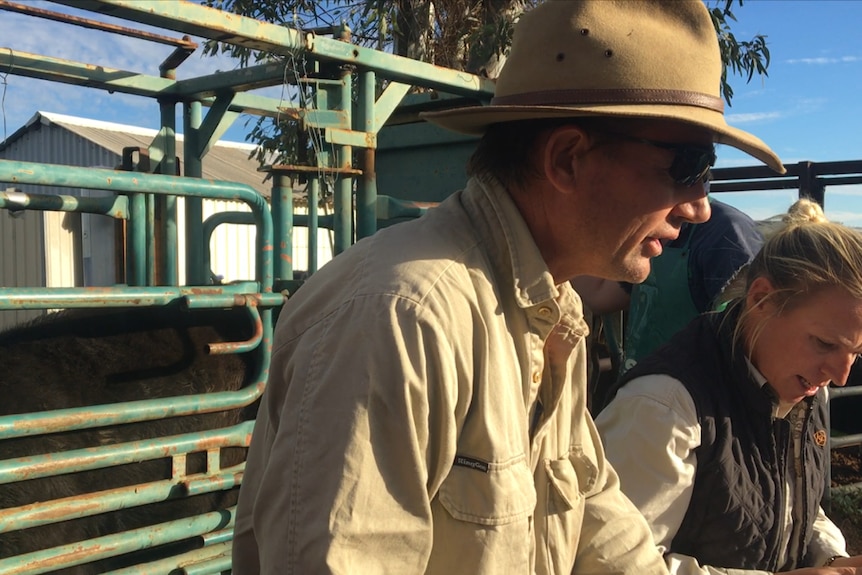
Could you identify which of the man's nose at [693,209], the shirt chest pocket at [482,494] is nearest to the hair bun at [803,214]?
the man's nose at [693,209]

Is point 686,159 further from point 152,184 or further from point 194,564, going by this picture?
point 194,564

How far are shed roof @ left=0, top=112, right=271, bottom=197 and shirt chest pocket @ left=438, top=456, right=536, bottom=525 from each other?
12.2m

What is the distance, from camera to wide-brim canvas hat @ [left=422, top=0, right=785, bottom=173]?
1.23 metres

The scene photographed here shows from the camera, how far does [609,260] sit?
136cm

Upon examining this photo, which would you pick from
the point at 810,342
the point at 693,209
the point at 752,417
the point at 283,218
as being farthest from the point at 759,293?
the point at 283,218

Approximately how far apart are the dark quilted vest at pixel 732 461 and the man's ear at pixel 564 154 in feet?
2.50

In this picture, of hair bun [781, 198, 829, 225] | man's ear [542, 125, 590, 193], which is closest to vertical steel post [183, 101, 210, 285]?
hair bun [781, 198, 829, 225]

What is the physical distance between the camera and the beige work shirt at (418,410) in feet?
3.18

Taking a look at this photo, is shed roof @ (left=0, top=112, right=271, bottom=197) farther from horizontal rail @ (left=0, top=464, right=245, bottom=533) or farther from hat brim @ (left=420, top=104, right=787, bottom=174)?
hat brim @ (left=420, top=104, right=787, bottom=174)

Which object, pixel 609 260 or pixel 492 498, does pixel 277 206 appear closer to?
pixel 609 260

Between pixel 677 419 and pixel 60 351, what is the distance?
217cm

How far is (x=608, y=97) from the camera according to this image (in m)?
1.23

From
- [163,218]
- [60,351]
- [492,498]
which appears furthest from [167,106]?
[492,498]

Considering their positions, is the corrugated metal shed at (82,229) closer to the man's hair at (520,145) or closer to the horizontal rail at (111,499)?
the horizontal rail at (111,499)
